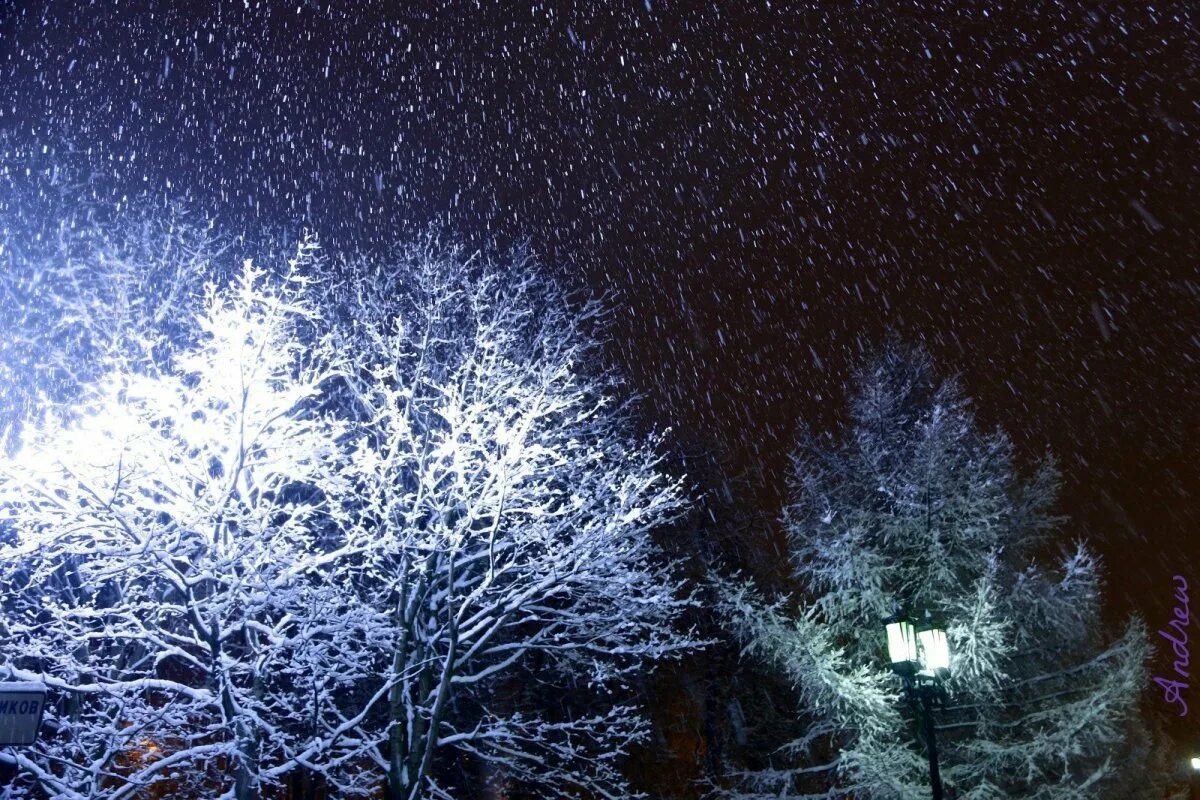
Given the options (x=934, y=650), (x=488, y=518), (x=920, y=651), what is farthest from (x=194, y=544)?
(x=934, y=650)

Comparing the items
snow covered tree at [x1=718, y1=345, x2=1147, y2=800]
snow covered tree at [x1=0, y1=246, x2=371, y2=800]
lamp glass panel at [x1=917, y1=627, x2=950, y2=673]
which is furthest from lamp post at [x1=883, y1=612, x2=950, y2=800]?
snow covered tree at [x1=0, y1=246, x2=371, y2=800]

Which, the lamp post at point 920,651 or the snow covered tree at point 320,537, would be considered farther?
the lamp post at point 920,651

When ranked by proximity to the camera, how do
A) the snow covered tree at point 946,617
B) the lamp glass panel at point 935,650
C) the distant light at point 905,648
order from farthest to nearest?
the snow covered tree at point 946,617, the distant light at point 905,648, the lamp glass panel at point 935,650

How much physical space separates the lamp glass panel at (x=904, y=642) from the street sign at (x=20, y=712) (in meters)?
8.83

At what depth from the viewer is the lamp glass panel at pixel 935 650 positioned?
1084 centimetres

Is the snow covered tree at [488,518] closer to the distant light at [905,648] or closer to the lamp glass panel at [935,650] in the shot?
the distant light at [905,648]

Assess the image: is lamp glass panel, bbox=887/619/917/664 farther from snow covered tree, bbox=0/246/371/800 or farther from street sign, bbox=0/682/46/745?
street sign, bbox=0/682/46/745

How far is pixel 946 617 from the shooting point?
14094mm

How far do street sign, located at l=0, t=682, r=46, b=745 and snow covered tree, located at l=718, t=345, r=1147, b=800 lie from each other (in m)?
10.6

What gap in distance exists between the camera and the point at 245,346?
445 inches

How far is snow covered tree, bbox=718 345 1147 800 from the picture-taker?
1326 cm

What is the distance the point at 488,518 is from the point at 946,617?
7.45m

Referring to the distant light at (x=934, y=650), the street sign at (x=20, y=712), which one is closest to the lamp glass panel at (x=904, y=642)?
the distant light at (x=934, y=650)

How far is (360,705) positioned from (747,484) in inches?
504
